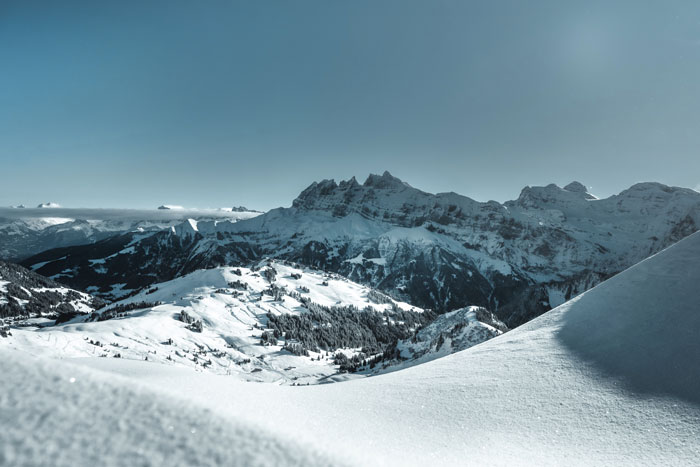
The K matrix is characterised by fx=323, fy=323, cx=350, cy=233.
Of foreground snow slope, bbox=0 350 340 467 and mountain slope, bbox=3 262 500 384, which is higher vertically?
foreground snow slope, bbox=0 350 340 467

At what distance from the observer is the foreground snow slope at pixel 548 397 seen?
643cm

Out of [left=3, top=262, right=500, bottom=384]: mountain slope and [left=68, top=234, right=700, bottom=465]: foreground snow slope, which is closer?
[left=68, top=234, right=700, bottom=465]: foreground snow slope

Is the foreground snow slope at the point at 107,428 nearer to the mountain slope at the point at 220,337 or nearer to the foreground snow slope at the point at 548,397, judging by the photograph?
the foreground snow slope at the point at 548,397

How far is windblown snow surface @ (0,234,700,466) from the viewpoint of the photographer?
3.53m

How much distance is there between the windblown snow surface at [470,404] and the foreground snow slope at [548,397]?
0.04 metres

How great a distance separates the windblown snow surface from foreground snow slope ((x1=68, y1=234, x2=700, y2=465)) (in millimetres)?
37

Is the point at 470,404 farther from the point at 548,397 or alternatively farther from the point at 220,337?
the point at 220,337

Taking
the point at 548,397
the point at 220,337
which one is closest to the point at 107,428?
the point at 548,397

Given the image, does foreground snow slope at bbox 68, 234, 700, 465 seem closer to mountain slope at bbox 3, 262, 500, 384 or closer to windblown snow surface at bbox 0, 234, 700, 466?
windblown snow surface at bbox 0, 234, 700, 466

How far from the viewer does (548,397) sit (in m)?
8.54

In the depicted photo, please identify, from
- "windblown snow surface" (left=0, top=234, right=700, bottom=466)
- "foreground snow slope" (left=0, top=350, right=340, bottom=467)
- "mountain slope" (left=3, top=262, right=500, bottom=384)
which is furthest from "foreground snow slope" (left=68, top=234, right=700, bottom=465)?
"mountain slope" (left=3, top=262, right=500, bottom=384)

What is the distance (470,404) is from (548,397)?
6.56ft

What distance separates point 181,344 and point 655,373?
13155 centimetres

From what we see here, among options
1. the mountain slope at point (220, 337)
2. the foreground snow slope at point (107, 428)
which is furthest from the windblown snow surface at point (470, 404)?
the mountain slope at point (220, 337)
